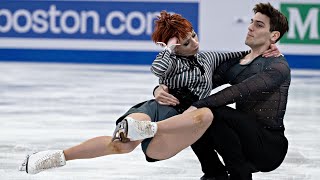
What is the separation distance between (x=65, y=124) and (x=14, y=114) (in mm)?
643

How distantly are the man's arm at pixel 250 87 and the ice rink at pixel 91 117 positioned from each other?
2.44 ft

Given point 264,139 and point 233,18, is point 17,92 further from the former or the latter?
point 264,139

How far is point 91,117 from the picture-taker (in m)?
6.10

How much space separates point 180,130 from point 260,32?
1.95 feet

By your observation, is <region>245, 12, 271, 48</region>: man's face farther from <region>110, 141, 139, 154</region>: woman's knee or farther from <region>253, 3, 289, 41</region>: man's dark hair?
<region>110, 141, 139, 154</region>: woman's knee

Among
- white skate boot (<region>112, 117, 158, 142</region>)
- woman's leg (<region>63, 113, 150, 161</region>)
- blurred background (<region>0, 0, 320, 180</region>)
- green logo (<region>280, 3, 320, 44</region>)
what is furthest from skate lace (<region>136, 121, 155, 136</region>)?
green logo (<region>280, 3, 320, 44</region>)

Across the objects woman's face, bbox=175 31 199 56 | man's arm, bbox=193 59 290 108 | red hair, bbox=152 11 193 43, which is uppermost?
red hair, bbox=152 11 193 43

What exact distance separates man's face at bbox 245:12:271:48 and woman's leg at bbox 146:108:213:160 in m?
0.46

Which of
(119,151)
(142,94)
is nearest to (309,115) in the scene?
(142,94)

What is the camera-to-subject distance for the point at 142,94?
7.45 meters

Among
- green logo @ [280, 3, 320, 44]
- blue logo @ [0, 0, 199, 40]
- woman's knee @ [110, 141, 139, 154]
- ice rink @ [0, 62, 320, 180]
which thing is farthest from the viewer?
blue logo @ [0, 0, 199, 40]

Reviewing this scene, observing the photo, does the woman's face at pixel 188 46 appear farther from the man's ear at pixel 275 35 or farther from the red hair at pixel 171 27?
the man's ear at pixel 275 35

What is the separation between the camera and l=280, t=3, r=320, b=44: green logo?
1012 cm

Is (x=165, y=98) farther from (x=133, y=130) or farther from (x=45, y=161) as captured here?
(x=45, y=161)
